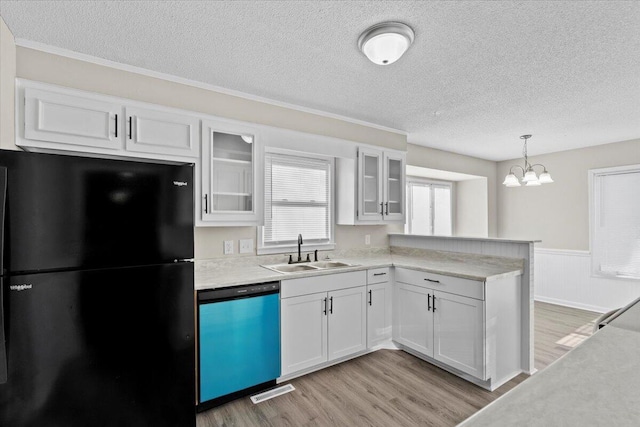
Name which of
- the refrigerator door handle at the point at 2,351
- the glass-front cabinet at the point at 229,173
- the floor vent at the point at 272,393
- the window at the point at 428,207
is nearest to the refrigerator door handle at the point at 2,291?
the refrigerator door handle at the point at 2,351

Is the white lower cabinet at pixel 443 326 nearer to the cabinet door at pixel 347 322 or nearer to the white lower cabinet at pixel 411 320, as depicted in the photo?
the white lower cabinet at pixel 411 320

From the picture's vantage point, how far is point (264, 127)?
9.05ft

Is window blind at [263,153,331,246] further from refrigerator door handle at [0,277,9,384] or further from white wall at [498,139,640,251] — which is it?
white wall at [498,139,640,251]

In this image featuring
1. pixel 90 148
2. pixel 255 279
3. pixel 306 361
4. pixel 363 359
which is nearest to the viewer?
pixel 90 148

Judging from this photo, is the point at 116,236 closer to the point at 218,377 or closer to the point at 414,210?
the point at 218,377

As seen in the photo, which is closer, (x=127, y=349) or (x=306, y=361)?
(x=127, y=349)

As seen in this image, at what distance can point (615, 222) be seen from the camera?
4324 millimetres

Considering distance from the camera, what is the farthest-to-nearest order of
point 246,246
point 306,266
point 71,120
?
point 306,266, point 246,246, point 71,120

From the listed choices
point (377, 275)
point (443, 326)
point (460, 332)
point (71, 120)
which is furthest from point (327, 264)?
point (71, 120)

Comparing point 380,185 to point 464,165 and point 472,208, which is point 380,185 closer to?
point 464,165

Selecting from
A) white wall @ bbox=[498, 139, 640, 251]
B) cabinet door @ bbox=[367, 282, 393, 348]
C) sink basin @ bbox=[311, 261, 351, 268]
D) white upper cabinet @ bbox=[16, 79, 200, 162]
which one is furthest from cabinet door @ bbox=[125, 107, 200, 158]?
white wall @ bbox=[498, 139, 640, 251]

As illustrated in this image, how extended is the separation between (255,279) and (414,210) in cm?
360

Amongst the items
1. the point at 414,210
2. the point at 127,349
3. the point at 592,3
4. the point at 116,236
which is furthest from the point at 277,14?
the point at 414,210

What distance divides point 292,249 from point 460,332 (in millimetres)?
1749
